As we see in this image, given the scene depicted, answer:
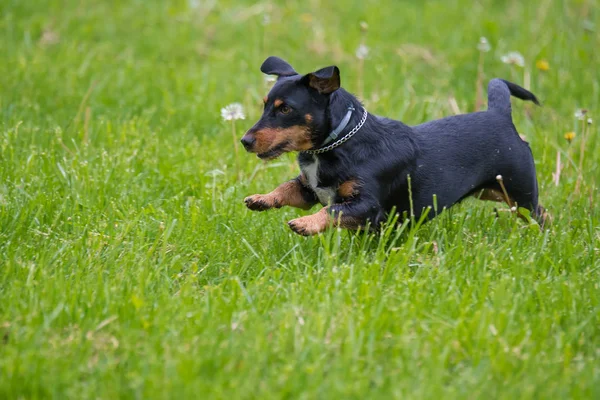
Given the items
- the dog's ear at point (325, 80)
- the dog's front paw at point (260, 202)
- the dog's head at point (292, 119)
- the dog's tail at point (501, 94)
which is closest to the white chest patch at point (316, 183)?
the dog's head at point (292, 119)

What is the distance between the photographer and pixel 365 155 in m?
4.04

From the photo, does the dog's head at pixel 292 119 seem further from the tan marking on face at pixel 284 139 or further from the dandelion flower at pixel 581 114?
the dandelion flower at pixel 581 114

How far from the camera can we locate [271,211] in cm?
470

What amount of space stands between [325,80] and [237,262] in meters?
1.02

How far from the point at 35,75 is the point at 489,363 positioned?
15.8ft

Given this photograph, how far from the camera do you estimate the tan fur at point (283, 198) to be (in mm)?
4117

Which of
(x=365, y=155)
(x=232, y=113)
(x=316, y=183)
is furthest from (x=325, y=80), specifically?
(x=232, y=113)

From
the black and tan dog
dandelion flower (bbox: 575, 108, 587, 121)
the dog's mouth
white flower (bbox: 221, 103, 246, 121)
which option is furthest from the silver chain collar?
dandelion flower (bbox: 575, 108, 587, 121)

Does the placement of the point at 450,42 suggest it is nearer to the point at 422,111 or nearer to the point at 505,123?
the point at 422,111

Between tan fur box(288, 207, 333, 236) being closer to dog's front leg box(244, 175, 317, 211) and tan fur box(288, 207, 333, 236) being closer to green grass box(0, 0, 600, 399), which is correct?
green grass box(0, 0, 600, 399)

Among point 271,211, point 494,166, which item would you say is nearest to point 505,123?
point 494,166

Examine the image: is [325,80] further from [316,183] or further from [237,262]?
[237,262]

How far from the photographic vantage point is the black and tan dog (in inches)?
156

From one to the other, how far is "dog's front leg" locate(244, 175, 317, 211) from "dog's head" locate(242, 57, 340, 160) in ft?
0.82
